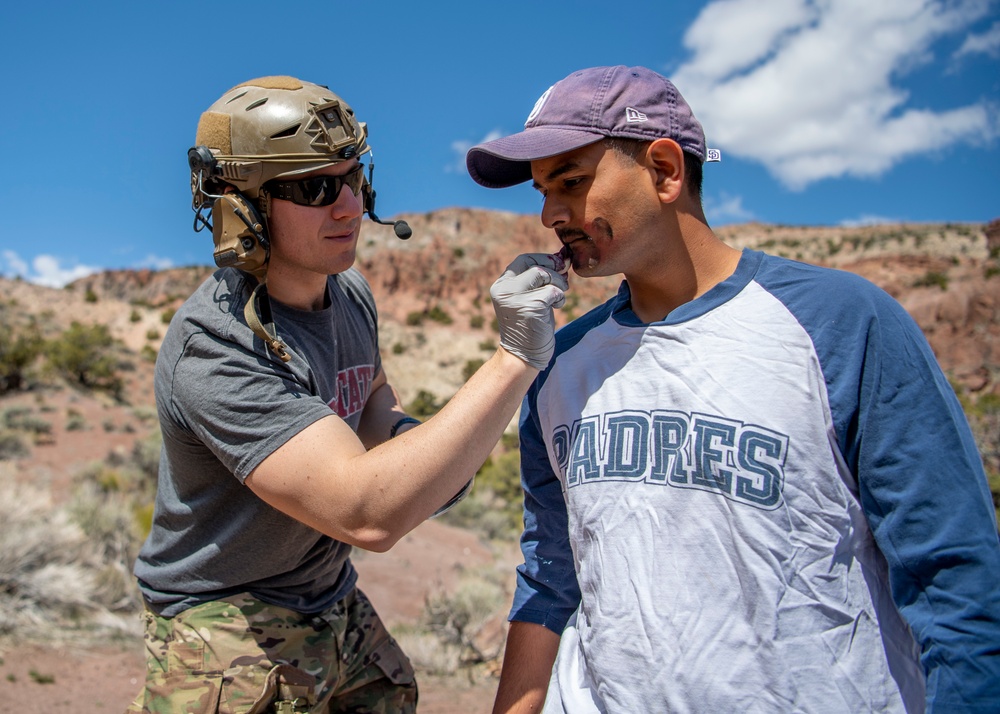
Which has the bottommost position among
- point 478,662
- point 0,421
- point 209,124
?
point 478,662

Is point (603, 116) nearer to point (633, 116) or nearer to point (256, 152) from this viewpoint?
point (633, 116)

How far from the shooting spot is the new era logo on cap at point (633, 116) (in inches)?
67.9

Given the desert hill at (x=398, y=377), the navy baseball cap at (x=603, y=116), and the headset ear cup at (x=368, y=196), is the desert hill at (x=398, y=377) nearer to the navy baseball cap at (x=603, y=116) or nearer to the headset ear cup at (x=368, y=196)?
the headset ear cup at (x=368, y=196)

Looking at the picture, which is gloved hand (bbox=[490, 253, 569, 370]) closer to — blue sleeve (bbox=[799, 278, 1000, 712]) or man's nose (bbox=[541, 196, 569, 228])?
man's nose (bbox=[541, 196, 569, 228])

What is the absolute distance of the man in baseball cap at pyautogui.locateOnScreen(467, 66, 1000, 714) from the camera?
138 centimetres

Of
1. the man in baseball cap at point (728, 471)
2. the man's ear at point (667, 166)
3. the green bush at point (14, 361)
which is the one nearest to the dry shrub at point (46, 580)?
the man in baseball cap at point (728, 471)

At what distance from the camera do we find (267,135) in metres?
2.05

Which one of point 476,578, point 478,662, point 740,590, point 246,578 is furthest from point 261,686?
point 476,578

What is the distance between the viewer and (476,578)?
805 centimetres

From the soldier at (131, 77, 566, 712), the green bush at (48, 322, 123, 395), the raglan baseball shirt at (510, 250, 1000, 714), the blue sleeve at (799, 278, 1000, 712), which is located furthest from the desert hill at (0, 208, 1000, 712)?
the blue sleeve at (799, 278, 1000, 712)

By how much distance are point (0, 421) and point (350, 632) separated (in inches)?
571

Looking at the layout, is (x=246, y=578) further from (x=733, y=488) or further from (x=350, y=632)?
(x=733, y=488)

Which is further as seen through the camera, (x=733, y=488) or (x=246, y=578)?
(x=246, y=578)

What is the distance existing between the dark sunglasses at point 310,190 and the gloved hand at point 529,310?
616mm
